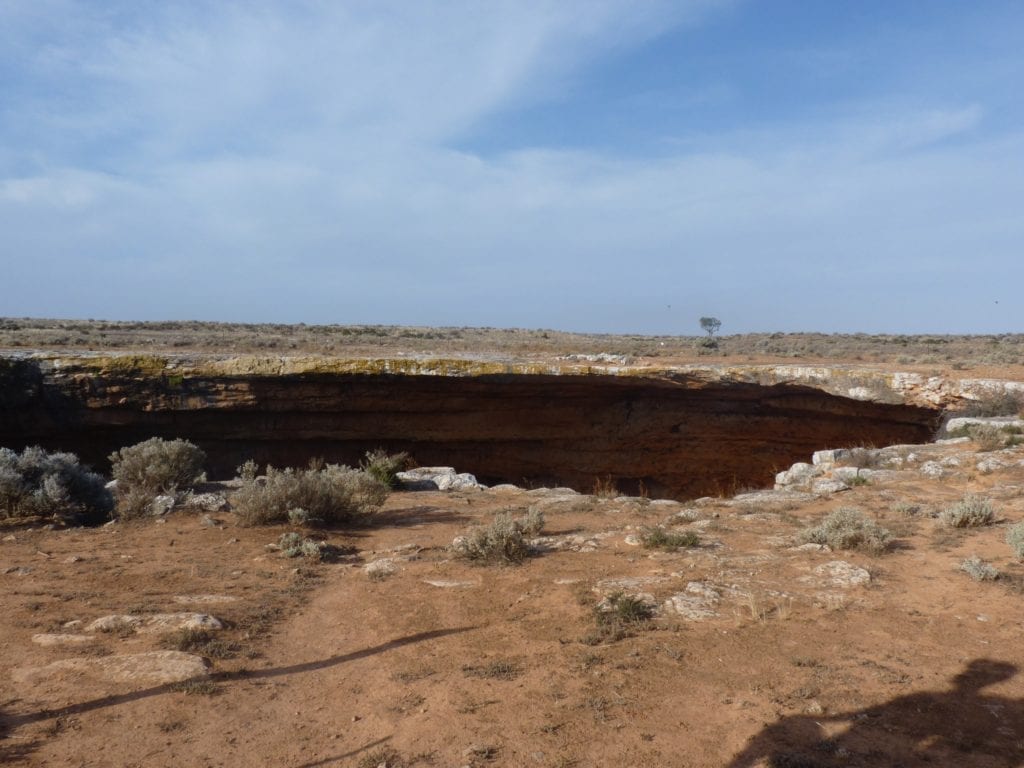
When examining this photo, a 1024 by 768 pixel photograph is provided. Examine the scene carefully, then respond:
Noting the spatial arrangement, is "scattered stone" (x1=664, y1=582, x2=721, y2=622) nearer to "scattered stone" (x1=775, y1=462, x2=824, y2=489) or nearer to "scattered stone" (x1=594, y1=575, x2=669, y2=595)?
"scattered stone" (x1=594, y1=575, x2=669, y2=595)

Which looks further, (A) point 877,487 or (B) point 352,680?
(A) point 877,487

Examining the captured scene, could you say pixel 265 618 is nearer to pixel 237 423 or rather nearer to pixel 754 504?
pixel 754 504

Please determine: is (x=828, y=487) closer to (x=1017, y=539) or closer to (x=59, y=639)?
(x=1017, y=539)

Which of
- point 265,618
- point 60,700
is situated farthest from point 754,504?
point 60,700

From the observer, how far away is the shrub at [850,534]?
536 cm

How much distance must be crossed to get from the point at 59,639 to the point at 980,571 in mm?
5649

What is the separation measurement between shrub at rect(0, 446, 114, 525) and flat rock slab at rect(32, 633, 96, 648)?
322 centimetres

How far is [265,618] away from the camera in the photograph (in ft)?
13.9

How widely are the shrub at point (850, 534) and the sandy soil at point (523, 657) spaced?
0.44 feet

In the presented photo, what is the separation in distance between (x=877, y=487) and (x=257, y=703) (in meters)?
7.42

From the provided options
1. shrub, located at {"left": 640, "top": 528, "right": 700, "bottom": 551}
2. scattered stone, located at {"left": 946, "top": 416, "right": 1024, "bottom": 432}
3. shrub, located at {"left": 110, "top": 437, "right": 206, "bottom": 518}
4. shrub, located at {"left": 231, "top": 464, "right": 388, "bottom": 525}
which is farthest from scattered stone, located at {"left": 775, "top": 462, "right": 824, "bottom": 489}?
shrub, located at {"left": 110, "top": 437, "right": 206, "bottom": 518}

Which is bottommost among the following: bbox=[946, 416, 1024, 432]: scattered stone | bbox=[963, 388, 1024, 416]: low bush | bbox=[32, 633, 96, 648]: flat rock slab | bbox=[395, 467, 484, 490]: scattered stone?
bbox=[395, 467, 484, 490]: scattered stone

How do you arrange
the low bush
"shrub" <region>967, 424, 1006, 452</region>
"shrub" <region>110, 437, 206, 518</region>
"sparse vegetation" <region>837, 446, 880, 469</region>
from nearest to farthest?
"shrub" <region>110, 437, 206, 518</region>, "shrub" <region>967, 424, 1006, 452</region>, "sparse vegetation" <region>837, 446, 880, 469</region>, the low bush

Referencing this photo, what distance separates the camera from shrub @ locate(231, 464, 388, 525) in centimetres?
657
